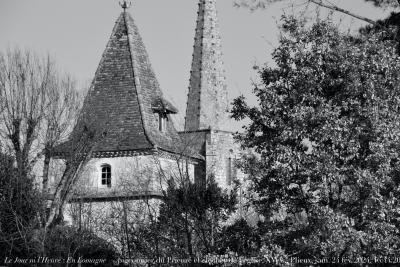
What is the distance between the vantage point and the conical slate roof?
3703cm

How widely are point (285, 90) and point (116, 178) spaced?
19.7m

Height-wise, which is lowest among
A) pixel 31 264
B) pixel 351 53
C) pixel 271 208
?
pixel 31 264

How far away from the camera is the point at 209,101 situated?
46.3m

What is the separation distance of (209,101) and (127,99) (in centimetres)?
885

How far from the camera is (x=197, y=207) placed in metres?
22.3

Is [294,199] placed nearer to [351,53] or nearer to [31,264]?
[351,53]

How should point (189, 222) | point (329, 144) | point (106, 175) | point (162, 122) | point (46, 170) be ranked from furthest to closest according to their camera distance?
point (162, 122) < point (106, 175) < point (46, 170) < point (189, 222) < point (329, 144)

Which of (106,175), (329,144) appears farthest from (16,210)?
(329,144)

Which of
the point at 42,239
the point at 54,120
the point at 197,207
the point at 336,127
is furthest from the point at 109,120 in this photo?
the point at 336,127

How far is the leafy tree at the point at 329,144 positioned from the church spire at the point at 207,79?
2794 centimetres

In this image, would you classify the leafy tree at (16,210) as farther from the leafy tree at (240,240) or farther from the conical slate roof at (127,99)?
the leafy tree at (240,240)

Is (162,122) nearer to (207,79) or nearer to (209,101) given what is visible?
(209,101)

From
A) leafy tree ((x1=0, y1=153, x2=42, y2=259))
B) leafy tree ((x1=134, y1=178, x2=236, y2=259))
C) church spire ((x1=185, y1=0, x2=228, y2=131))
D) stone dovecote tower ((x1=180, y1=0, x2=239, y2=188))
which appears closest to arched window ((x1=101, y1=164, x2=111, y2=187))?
stone dovecote tower ((x1=180, y1=0, x2=239, y2=188))

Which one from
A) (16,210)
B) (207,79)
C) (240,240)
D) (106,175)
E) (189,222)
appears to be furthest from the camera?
(207,79)
